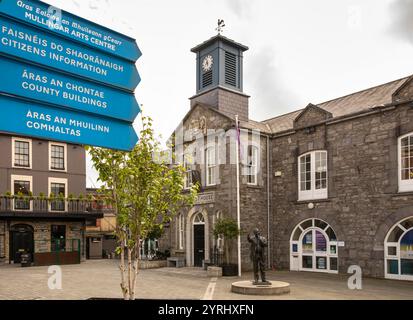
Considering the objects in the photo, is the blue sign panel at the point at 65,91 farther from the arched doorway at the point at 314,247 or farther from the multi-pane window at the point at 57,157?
the multi-pane window at the point at 57,157

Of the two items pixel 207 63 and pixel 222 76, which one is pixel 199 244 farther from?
pixel 207 63

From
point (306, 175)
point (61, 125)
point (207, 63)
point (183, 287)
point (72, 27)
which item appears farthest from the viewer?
A: point (207, 63)

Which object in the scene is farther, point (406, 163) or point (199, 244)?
point (199, 244)

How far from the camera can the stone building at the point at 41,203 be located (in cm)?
2808

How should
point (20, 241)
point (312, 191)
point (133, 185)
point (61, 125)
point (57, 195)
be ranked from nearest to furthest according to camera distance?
point (61, 125) → point (133, 185) → point (312, 191) → point (20, 241) → point (57, 195)

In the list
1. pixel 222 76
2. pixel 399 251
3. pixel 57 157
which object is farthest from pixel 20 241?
pixel 399 251

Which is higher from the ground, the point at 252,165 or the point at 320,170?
the point at 252,165

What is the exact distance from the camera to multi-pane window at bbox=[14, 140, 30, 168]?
29125mm

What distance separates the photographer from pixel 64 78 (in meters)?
4.52

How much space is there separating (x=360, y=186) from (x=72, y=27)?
16.3 metres

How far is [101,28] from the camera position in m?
4.97

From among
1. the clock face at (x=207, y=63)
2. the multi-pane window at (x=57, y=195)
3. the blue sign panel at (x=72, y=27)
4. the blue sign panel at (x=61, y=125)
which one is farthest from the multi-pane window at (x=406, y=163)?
the multi-pane window at (x=57, y=195)

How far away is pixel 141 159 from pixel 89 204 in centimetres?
2471

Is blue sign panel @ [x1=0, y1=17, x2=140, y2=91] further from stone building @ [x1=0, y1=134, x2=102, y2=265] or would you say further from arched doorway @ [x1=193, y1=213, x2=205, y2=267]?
stone building @ [x1=0, y1=134, x2=102, y2=265]
